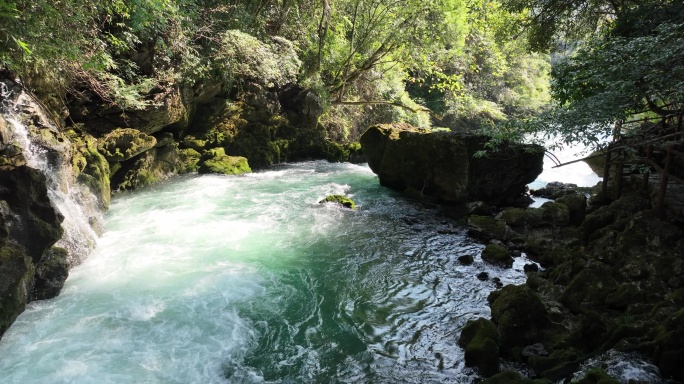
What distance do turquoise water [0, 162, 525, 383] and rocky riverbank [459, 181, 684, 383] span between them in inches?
25.2

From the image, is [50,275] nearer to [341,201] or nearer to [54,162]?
[54,162]

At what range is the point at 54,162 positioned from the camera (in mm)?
9414

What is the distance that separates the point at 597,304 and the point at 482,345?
7.85ft

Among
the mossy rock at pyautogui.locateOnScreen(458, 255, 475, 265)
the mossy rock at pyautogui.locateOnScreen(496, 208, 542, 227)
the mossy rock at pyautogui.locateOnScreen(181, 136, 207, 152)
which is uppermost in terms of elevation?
the mossy rock at pyautogui.locateOnScreen(181, 136, 207, 152)

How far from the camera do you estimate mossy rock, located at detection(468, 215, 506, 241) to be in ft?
36.2

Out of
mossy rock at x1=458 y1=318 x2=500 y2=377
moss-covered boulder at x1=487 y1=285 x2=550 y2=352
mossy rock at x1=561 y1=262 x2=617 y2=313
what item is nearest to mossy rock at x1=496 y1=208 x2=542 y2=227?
mossy rock at x1=561 y1=262 x2=617 y2=313

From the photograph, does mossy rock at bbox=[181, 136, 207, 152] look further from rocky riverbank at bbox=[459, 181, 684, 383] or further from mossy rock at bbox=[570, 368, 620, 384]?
mossy rock at bbox=[570, 368, 620, 384]

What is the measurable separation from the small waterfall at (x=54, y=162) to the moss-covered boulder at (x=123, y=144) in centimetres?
219

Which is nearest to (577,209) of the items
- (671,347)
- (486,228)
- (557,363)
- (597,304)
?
(486,228)

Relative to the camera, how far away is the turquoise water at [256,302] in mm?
5766

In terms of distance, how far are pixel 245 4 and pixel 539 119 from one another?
13333mm

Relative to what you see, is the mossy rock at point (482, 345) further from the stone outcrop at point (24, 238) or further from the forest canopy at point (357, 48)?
the stone outcrop at point (24, 238)

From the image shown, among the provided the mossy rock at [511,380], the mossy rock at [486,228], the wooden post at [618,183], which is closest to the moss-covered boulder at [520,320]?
the mossy rock at [511,380]

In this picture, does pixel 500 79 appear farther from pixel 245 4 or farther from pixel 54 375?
pixel 54 375
